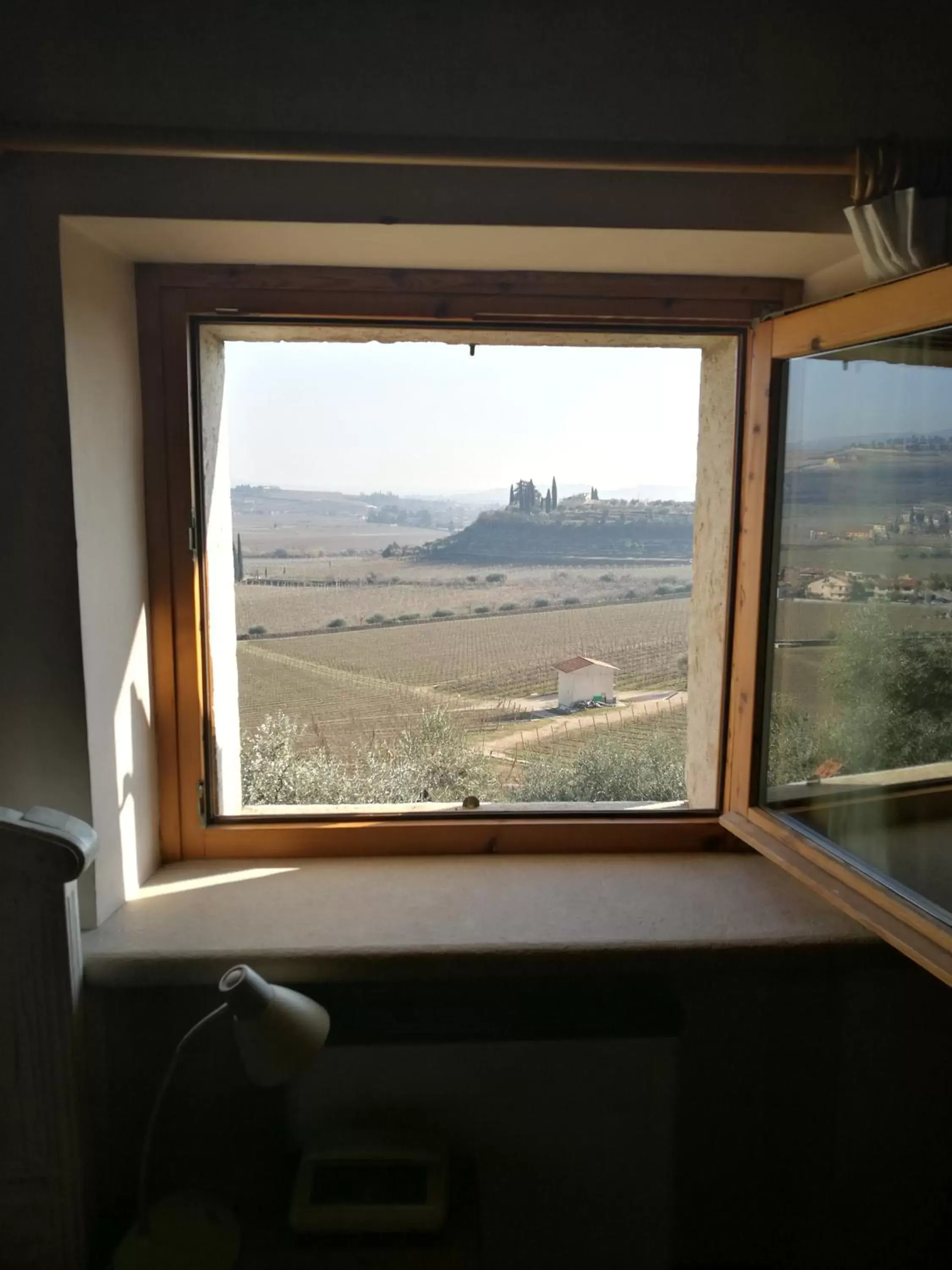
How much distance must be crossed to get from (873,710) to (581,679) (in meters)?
0.51

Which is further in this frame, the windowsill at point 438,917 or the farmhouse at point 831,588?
the farmhouse at point 831,588

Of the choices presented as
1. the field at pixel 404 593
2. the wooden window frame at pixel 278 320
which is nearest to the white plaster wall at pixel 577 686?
the field at pixel 404 593

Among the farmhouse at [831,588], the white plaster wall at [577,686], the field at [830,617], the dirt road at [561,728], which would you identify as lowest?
the dirt road at [561,728]

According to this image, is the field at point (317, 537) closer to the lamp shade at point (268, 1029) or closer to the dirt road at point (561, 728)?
the dirt road at point (561, 728)

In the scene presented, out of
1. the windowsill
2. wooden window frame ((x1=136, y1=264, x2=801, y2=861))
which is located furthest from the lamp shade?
wooden window frame ((x1=136, y1=264, x2=801, y2=861))

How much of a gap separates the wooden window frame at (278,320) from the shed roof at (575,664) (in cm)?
26

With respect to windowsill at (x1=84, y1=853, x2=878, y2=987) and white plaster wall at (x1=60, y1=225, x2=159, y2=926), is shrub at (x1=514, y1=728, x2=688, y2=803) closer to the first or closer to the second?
windowsill at (x1=84, y1=853, x2=878, y2=987)

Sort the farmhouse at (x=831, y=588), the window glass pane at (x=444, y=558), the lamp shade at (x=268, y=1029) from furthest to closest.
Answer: the window glass pane at (x=444, y=558) → the farmhouse at (x=831, y=588) → the lamp shade at (x=268, y=1029)

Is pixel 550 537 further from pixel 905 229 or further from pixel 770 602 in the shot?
pixel 905 229

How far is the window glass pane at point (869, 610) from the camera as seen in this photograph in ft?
4.20

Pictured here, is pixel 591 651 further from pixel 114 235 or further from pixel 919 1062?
pixel 114 235

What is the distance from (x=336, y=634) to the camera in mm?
1605

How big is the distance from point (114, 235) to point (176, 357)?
0.22 m

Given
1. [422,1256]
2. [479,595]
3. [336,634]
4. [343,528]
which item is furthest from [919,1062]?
[343,528]
